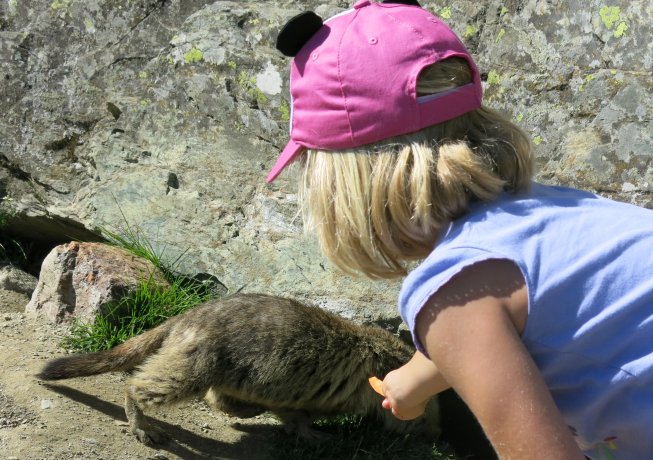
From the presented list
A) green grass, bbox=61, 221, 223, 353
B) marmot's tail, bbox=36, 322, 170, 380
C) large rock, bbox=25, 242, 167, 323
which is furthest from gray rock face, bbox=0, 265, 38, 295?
marmot's tail, bbox=36, 322, 170, 380

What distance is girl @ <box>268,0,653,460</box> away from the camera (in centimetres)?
163

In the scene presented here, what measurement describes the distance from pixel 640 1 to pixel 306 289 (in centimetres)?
231

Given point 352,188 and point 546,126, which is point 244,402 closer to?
point 546,126

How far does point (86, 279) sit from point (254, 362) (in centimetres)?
108

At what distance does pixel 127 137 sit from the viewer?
16.5ft

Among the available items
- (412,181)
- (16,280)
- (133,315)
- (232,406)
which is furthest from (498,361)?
(16,280)

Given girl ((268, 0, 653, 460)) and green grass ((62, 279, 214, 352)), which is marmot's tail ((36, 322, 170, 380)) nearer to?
green grass ((62, 279, 214, 352))

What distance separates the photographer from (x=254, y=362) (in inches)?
166

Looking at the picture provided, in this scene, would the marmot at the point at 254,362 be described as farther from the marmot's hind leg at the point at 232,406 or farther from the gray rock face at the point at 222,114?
the gray rock face at the point at 222,114

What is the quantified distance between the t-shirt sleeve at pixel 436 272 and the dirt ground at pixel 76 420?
2.55 m

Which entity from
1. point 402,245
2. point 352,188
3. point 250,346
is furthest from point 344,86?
point 250,346

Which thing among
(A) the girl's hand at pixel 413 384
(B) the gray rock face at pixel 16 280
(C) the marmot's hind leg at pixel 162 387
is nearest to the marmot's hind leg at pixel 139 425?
(C) the marmot's hind leg at pixel 162 387

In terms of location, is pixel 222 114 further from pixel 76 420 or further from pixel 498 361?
pixel 498 361

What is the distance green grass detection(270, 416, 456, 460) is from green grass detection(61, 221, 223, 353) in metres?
0.92
